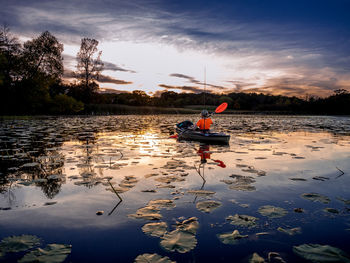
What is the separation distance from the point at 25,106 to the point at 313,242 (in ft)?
114

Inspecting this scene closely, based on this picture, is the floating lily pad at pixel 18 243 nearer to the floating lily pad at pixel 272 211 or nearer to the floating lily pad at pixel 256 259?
the floating lily pad at pixel 256 259

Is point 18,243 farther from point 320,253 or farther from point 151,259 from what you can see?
point 320,253

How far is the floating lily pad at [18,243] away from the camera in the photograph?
2.35m

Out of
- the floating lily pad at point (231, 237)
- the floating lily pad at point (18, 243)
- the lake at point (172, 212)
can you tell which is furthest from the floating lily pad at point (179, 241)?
the floating lily pad at point (18, 243)

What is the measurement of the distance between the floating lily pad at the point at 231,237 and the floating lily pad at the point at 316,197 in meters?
1.83

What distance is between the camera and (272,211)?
3.23 metres

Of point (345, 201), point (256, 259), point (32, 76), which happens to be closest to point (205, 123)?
point (345, 201)

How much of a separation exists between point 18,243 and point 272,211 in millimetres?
3113

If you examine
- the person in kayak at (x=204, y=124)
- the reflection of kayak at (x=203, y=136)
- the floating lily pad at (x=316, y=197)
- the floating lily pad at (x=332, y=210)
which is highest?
the person in kayak at (x=204, y=124)

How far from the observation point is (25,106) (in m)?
29.9

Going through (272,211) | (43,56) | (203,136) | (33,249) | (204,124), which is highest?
(43,56)

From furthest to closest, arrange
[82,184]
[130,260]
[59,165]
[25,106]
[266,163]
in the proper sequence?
1. [25,106]
2. [266,163]
3. [59,165]
4. [82,184]
5. [130,260]

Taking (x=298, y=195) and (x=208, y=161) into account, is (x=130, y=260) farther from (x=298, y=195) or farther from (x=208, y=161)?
(x=208, y=161)

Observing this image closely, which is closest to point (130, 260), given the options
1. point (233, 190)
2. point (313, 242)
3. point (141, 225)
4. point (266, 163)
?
point (141, 225)
